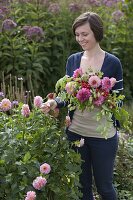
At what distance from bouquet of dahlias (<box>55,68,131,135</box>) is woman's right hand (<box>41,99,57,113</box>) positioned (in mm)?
93

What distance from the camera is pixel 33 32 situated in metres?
5.59

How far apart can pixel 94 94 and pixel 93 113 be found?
13.2 inches

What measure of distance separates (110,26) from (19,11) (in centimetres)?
130

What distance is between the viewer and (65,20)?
6.41 metres

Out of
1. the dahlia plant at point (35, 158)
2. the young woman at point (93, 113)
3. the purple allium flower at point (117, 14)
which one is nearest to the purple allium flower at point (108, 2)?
the purple allium flower at point (117, 14)

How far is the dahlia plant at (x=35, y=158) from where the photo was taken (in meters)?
2.69

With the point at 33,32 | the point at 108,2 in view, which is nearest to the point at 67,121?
the point at 33,32

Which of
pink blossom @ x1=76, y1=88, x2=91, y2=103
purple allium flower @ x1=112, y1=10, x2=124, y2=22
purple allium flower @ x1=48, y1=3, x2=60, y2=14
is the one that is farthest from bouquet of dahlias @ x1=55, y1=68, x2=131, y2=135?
purple allium flower @ x1=112, y1=10, x2=124, y2=22

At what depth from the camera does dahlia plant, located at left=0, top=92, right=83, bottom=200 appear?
8.83 ft

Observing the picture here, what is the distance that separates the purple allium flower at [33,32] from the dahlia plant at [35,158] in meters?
2.77

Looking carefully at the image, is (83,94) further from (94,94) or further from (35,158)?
(35,158)

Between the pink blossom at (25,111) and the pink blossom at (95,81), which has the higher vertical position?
the pink blossom at (95,81)

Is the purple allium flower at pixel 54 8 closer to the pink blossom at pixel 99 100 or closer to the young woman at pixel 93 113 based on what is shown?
the young woman at pixel 93 113

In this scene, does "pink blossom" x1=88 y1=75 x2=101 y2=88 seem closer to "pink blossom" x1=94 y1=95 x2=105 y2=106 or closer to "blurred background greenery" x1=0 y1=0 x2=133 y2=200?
"pink blossom" x1=94 y1=95 x2=105 y2=106
